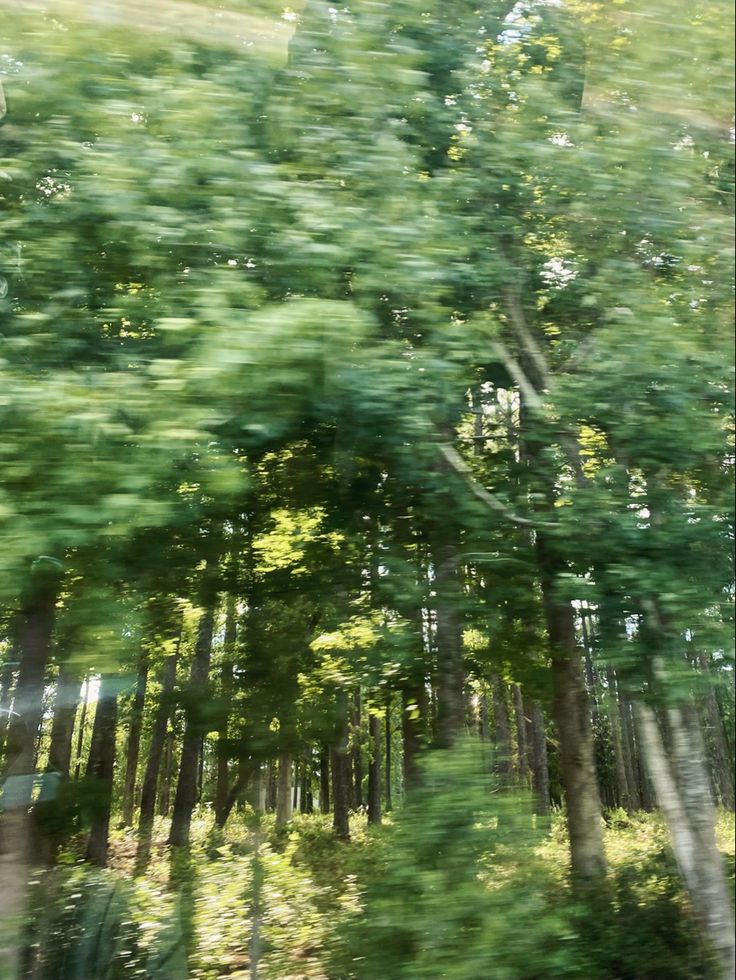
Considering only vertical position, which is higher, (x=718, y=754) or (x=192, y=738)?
(x=192, y=738)

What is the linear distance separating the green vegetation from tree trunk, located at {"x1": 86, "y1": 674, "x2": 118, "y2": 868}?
20 mm

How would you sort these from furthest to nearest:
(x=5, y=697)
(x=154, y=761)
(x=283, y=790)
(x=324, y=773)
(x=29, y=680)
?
(x=324, y=773), (x=283, y=790), (x=154, y=761), (x=5, y=697), (x=29, y=680)

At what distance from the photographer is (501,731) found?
530 cm

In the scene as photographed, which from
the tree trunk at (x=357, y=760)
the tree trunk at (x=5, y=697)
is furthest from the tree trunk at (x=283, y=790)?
the tree trunk at (x=5, y=697)

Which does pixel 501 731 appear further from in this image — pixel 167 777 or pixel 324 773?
pixel 167 777

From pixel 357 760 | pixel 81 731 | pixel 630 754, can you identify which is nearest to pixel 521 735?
pixel 630 754

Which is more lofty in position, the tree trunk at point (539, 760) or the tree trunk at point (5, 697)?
the tree trunk at point (5, 697)

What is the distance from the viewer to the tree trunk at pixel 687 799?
17.2 feet

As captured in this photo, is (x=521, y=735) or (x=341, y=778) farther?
(x=341, y=778)

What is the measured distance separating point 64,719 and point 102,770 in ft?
1.99

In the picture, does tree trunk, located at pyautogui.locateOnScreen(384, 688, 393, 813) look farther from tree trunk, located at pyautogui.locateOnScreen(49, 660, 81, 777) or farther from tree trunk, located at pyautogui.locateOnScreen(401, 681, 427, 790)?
tree trunk, located at pyautogui.locateOnScreen(49, 660, 81, 777)

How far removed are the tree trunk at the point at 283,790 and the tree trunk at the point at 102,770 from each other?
114cm

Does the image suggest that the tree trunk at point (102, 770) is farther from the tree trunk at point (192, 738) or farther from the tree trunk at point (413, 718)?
the tree trunk at point (413, 718)

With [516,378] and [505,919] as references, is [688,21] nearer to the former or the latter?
[516,378]
